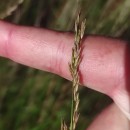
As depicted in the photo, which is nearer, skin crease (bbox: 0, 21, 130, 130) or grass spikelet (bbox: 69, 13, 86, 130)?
grass spikelet (bbox: 69, 13, 86, 130)

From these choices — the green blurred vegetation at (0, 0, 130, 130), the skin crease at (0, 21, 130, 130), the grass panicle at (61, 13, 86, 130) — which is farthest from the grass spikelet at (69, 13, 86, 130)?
the green blurred vegetation at (0, 0, 130, 130)

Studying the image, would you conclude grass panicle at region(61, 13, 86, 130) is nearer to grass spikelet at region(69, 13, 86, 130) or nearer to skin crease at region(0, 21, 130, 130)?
grass spikelet at region(69, 13, 86, 130)

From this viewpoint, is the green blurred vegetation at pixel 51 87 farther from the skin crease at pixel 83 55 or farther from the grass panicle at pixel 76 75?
the grass panicle at pixel 76 75

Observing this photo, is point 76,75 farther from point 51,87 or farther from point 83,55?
point 51,87

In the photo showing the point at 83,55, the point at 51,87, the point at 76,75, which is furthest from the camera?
the point at 51,87

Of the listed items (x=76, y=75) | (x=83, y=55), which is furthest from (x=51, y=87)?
(x=76, y=75)

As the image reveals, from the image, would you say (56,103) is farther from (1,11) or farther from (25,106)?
(1,11)
